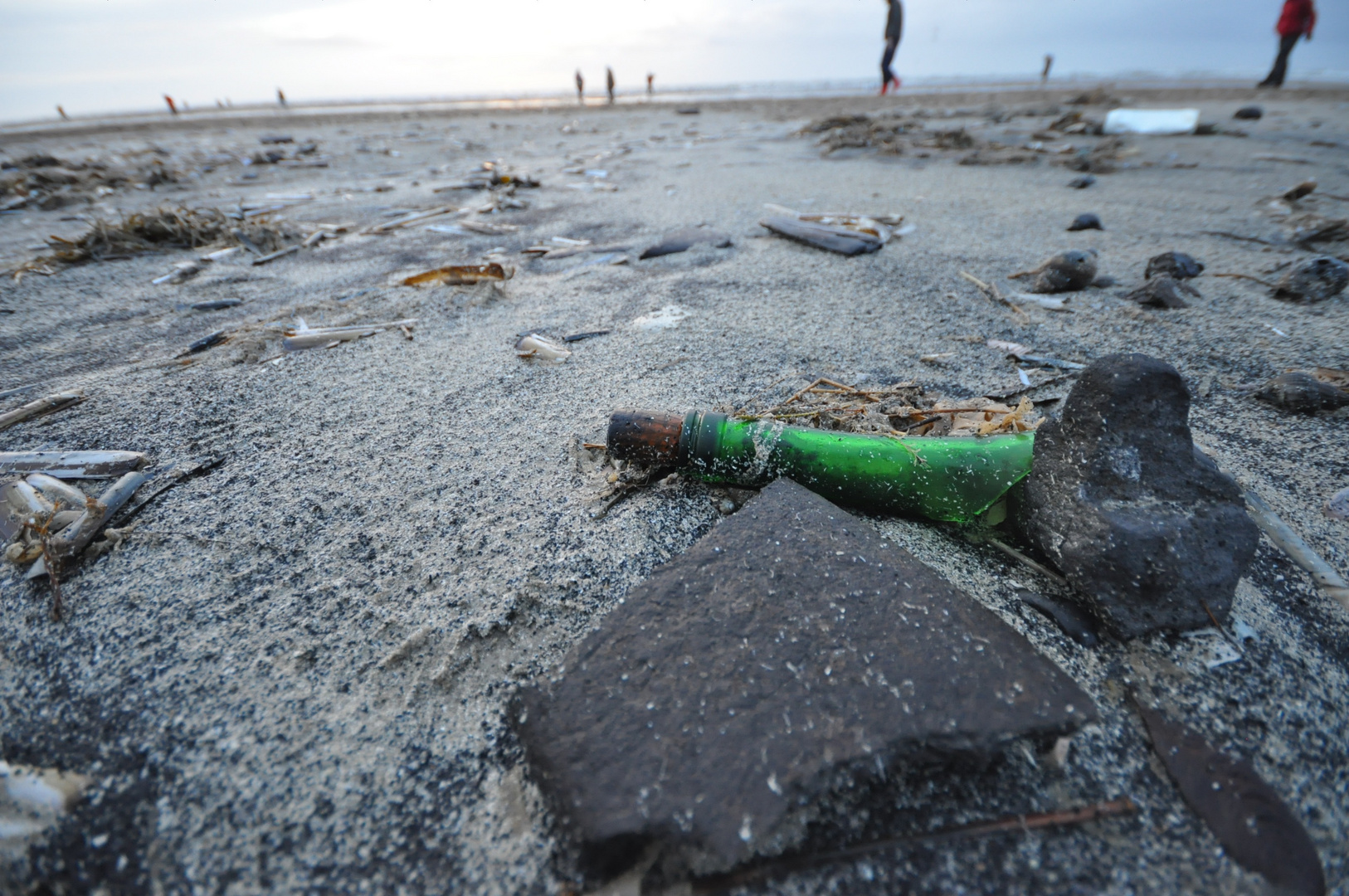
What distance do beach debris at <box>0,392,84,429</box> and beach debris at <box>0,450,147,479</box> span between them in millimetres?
259

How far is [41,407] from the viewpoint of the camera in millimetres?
1854

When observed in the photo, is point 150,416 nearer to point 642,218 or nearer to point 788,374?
point 788,374

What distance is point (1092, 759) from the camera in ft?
2.84

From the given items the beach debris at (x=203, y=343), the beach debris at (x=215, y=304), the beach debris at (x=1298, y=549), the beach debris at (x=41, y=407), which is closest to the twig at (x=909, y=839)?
the beach debris at (x=1298, y=549)

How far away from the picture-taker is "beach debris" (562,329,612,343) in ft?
7.52

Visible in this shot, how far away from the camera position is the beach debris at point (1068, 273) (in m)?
2.51

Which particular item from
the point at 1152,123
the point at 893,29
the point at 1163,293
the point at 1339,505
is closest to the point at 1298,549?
the point at 1339,505

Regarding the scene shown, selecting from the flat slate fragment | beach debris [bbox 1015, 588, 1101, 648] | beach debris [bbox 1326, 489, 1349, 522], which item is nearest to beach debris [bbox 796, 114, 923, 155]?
beach debris [bbox 1326, 489, 1349, 522]

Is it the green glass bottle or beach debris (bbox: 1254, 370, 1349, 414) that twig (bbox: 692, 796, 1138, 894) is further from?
→ beach debris (bbox: 1254, 370, 1349, 414)

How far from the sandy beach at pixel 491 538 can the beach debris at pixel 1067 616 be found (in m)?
0.03

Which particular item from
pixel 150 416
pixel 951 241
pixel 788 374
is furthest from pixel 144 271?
pixel 951 241

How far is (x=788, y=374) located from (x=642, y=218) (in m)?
2.65

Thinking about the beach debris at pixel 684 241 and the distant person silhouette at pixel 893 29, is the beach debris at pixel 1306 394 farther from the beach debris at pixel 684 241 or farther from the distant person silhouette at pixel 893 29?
the distant person silhouette at pixel 893 29

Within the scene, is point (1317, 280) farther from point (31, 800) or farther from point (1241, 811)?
point (31, 800)
